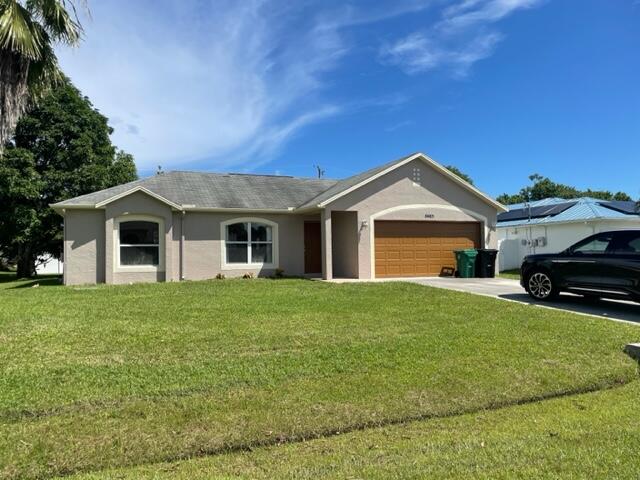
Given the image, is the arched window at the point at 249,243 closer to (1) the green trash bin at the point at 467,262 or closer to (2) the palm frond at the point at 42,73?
(1) the green trash bin at the point at 467,262

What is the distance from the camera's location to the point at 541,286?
1125 centimetres

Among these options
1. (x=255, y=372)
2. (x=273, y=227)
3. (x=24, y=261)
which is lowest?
(x=255, y=372)

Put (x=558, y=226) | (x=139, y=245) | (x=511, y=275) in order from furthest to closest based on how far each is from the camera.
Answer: (x=558, y=226), (x=511, y=275), (x=139, y=245)

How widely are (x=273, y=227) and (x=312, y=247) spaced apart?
1920 mm

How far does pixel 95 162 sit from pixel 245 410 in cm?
2484

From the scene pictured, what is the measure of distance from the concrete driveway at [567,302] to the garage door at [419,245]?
2.73 m

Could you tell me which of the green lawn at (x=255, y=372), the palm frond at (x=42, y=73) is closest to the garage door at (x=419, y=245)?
the green lawn at (x=255, y=372)

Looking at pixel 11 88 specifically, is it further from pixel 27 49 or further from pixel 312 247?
pixel 312 247

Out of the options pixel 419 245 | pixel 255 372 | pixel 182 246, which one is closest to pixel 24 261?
pixel 182 246

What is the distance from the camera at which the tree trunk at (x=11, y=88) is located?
11062mm

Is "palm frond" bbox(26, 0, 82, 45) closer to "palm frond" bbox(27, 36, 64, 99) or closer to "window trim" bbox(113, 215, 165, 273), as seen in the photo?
"palm frond" bbox(27, 36, 64, 99)

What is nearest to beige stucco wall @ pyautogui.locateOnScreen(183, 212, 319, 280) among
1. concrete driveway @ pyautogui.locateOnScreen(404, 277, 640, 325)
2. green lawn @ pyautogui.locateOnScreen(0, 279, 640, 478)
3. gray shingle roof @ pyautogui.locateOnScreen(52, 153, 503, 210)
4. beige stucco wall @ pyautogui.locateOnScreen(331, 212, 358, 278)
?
gray shingle roof @ pyautogui.locateOnScreen(52, 153, 503, 210)

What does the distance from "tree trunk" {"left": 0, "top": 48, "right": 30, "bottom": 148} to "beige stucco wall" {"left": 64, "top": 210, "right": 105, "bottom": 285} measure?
14.8 feet

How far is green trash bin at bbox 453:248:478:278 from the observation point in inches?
682
